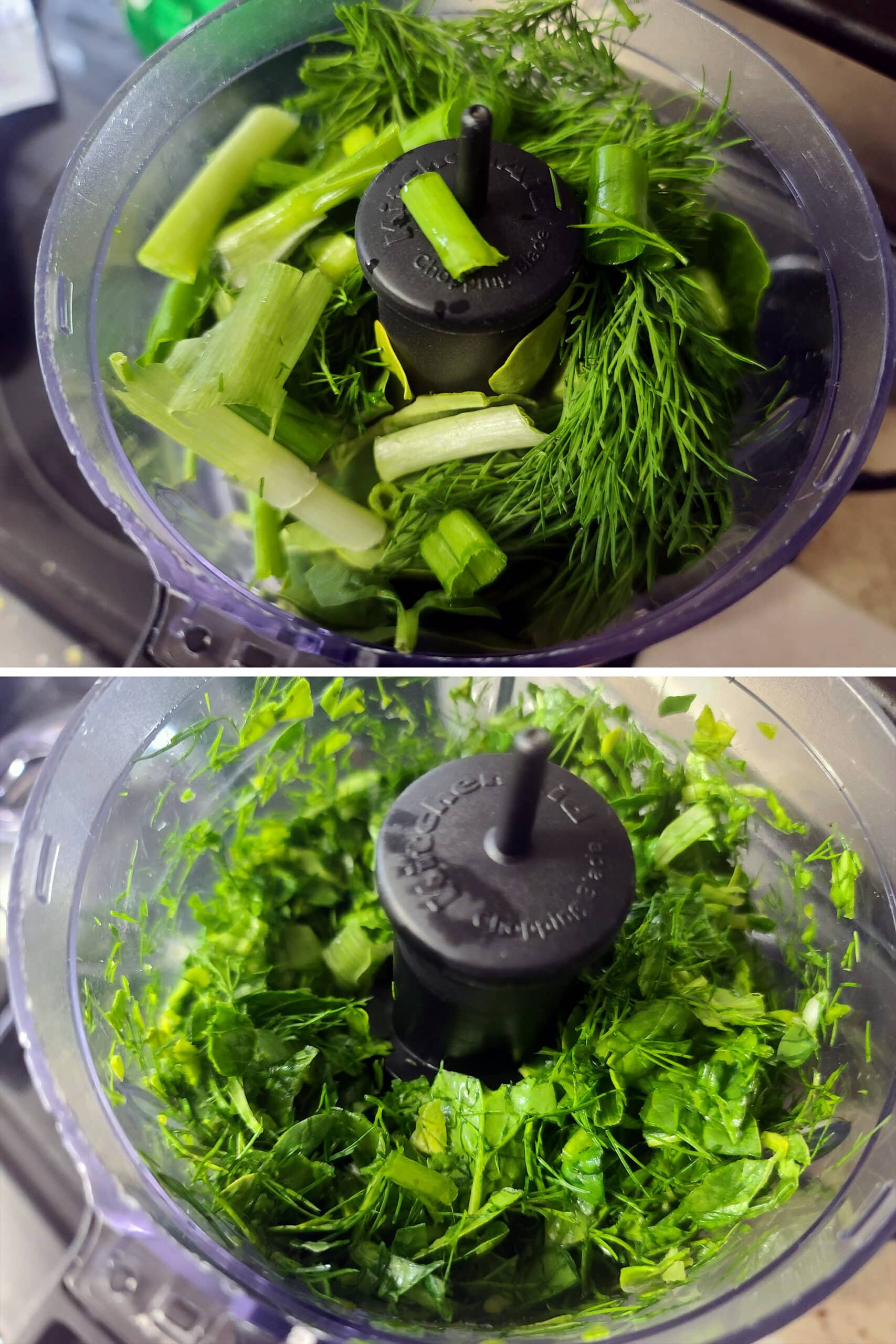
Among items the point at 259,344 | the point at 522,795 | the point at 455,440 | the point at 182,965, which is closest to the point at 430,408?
the point at 455,440

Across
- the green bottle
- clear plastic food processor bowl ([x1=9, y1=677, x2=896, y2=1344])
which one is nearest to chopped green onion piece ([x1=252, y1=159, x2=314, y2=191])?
the green bottle

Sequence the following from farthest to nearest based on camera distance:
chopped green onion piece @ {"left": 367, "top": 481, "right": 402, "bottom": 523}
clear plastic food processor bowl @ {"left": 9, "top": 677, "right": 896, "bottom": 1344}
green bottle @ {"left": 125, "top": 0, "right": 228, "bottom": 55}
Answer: green bottle @ {"left": 125, "top": 0, "right": 228, "bottom": 55} → chopped green onion piece @ {"left": 367, "top": 481, "right": 402, "bottom": 523} → clear plastic food processor bowl @ {"left": 9, "top": 677, "right": 896, "bottom": 1344}

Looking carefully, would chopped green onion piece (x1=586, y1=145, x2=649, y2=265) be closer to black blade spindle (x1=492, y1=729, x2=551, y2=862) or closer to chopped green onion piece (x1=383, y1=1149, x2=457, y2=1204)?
black blade spindle (x1=492, y1=729, x2=551, y2=862)

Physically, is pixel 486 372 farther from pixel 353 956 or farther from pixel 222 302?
Result: pixel 353 956

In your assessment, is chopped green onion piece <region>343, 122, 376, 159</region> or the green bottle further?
the green bottle

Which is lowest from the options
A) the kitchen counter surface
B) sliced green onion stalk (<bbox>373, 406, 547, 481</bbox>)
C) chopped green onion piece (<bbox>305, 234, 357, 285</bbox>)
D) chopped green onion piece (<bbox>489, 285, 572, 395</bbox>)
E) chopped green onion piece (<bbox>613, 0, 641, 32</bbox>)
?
the kitchen counter surface

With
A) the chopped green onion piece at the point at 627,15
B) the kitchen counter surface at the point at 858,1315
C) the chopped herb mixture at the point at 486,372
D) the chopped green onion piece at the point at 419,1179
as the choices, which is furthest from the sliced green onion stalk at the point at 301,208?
the kitchen counter surface at the point at 858,1315
